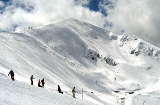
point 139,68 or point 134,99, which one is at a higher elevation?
point 139,68

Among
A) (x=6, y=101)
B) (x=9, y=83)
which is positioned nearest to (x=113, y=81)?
(x=9, y=83)

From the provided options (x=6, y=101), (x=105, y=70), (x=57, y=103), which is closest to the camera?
(x=6, y=101)

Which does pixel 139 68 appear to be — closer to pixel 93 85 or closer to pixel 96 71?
pixel 96 71

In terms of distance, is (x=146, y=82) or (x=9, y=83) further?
(x=146, y=82)

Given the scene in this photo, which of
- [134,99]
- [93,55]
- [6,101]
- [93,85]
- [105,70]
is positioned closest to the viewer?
[6,101]

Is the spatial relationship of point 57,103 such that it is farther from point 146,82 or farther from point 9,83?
point 146,82

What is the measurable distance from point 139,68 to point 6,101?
169 meters

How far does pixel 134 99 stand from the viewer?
126062 mm

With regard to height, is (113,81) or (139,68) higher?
(139,68)

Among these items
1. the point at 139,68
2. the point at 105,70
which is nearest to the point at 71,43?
the point at 105,70

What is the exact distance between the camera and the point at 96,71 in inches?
6919

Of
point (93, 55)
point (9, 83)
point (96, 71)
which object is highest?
point (93, 55)

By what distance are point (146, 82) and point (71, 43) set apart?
52882 millimetres

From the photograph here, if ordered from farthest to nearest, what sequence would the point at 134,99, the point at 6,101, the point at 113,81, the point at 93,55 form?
the point at 93,55 < the point at 113,81 < the point at 134,99 < the point at 6,101
